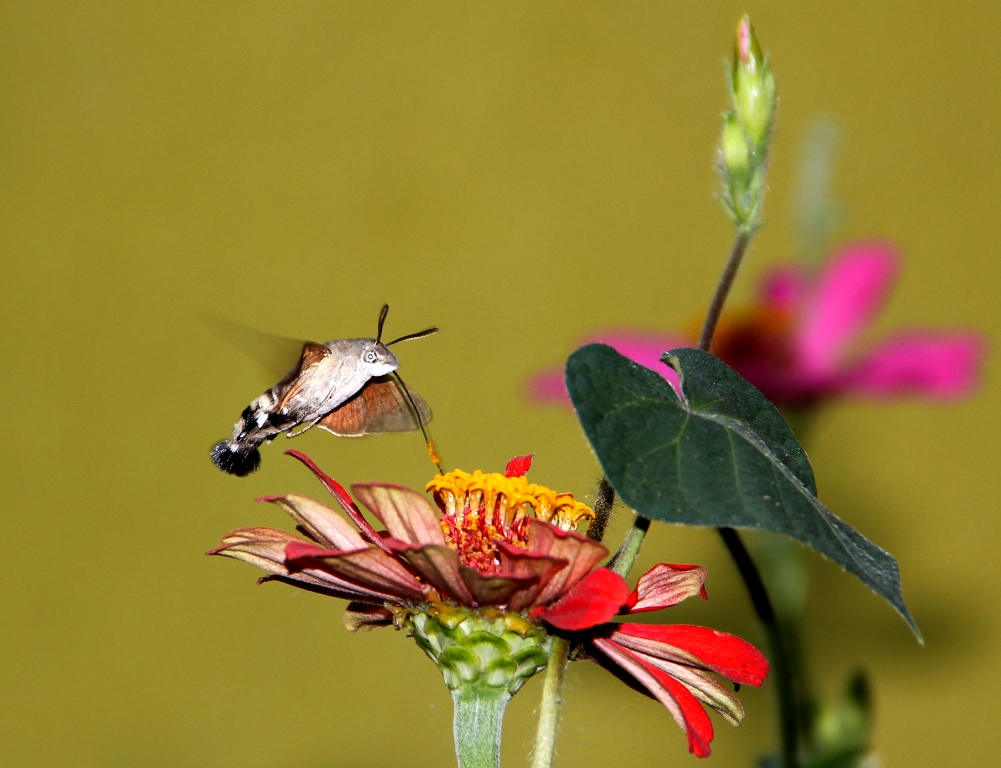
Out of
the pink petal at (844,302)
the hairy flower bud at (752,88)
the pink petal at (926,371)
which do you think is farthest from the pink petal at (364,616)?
the pink petal at (844,302)


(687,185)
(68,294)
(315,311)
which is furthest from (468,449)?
(68,294)

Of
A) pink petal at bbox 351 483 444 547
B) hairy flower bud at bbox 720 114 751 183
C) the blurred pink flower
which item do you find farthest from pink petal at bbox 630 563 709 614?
the blurred pink flower

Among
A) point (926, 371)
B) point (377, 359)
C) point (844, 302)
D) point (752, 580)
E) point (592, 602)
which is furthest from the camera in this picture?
point (844, 302)

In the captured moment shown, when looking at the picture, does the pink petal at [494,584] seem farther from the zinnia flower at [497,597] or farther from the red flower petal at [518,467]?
the red flower petal at [518,467]

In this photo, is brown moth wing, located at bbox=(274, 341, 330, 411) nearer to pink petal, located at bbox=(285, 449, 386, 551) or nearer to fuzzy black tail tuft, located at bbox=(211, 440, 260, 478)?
fuzzy black tail tuft, located at bbox=(211, 440, 260, 478)

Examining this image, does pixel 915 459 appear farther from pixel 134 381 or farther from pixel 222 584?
pixel 134 381

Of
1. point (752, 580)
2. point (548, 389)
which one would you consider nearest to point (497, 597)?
point (752, 580)

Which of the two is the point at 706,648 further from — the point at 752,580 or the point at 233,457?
the point at 233,457
